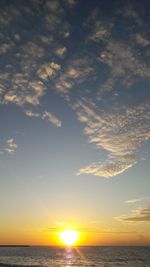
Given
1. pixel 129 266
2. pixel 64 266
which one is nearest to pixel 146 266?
pixel 129 266

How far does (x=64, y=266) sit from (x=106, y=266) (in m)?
10.5

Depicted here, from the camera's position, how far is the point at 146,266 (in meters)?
78.6

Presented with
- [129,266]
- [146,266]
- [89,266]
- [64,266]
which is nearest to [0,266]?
[64,266]

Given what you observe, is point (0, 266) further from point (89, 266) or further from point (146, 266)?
point (146, 266)

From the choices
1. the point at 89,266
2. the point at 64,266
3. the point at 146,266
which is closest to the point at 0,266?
the point at 64,266

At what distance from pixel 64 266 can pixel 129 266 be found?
655 inches

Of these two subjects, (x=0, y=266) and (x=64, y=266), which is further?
(x=64, y=266)

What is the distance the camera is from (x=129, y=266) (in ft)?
252

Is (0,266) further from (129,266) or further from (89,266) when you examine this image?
(129,266)

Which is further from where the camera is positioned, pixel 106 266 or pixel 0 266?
pixel 106 266

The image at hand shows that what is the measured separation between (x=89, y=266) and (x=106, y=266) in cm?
434

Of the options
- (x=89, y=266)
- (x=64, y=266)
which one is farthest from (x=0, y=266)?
(x=89, y=266)

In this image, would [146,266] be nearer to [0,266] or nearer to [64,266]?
[64,266]

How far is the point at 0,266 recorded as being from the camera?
64.2m
